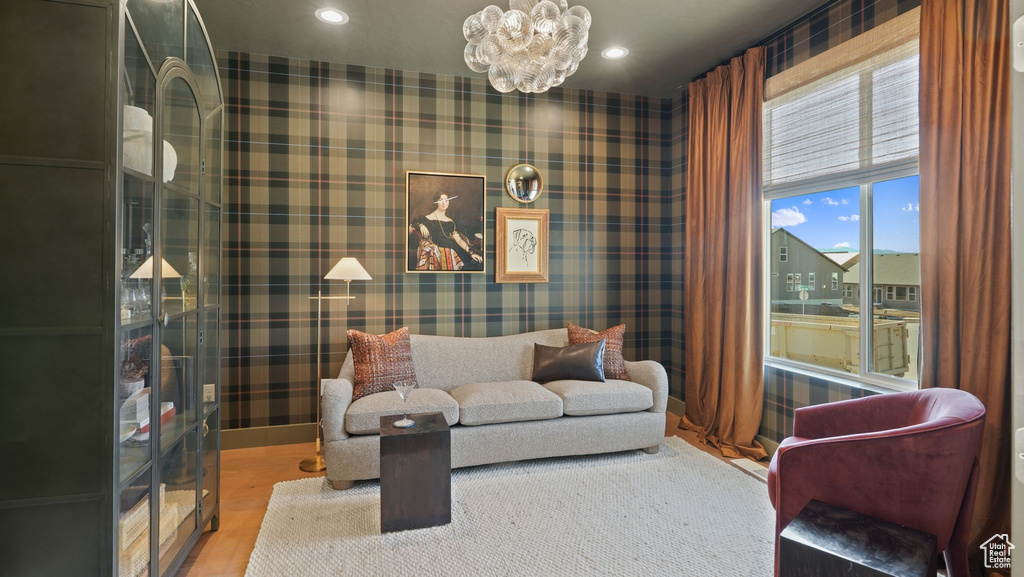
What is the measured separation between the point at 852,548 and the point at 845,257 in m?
2.13

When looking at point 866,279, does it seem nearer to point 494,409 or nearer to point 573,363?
point 573,363

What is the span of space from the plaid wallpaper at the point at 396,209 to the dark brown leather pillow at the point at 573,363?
1.94ft

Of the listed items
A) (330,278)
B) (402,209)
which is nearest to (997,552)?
(330,278)

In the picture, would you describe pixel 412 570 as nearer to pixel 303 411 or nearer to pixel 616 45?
pixel 303 411

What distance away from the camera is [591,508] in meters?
2.68

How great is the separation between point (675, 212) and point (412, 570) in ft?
11.7

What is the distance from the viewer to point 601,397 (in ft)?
11.2

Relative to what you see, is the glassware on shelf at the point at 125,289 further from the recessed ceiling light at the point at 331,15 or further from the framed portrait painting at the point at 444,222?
the framed portrait painting at the point at 444,222

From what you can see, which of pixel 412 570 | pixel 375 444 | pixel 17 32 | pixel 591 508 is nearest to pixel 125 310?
pixel 17 32

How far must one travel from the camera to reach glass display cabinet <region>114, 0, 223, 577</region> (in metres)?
1.62

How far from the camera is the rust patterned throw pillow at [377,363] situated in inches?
132

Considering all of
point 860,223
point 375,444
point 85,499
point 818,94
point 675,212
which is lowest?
point 375,444

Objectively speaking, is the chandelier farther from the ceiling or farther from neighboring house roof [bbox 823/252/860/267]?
neighboring house roof [bbox 823/252/860/267]

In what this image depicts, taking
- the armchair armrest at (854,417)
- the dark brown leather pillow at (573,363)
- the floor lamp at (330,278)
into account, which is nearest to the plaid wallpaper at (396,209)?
the floor lamp at (330,278)
